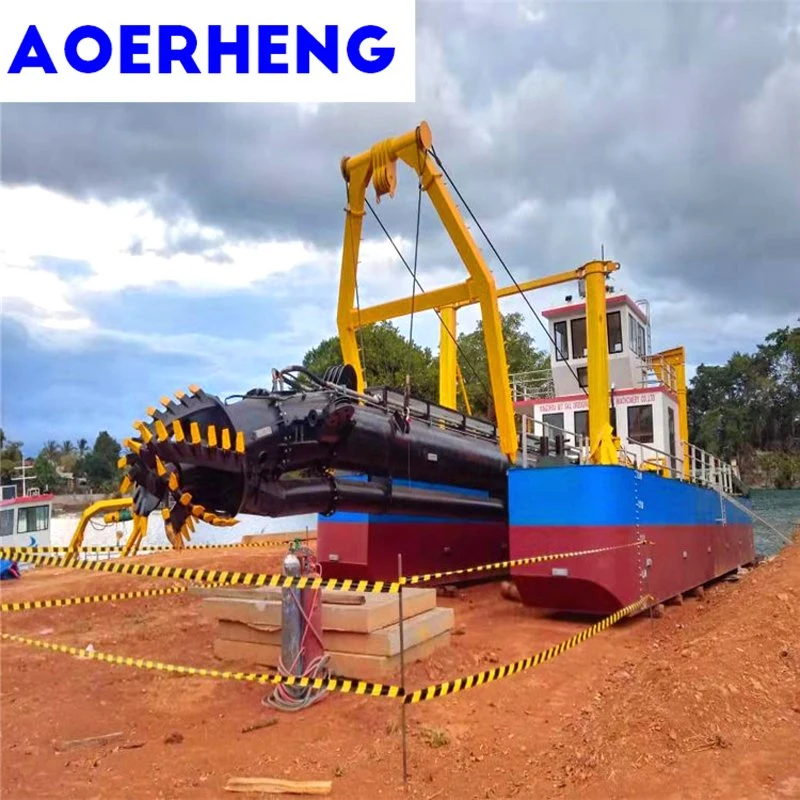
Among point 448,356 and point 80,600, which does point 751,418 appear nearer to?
point 448,356

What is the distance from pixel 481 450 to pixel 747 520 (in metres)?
10.4

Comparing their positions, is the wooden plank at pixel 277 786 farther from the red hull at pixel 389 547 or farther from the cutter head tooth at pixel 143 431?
the red hull at pixel 389 547

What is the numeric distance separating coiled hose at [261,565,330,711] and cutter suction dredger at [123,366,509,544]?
922 millimetres

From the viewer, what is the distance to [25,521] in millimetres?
19484

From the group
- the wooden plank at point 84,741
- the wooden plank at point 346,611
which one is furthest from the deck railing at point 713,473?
the wooden plank at point 84,741

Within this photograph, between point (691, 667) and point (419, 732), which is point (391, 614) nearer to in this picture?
point (419, 732)

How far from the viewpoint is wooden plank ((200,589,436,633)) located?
5.95m

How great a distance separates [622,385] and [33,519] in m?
15.9

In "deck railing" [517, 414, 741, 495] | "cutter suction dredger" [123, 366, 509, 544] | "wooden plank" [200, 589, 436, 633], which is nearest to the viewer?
"cutter suction dredger" [123, 366, 509, 544]

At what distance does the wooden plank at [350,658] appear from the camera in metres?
5.77

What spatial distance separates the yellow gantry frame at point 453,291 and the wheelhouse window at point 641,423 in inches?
139

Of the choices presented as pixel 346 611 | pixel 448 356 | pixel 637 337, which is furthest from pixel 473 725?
pixel 637 337

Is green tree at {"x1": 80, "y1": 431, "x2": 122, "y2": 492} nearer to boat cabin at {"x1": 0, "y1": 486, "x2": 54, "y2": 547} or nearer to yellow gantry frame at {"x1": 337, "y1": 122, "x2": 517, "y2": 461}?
boat cabin at {"x1": 0, "y1": 486, "x2": 54, "y2": 547}

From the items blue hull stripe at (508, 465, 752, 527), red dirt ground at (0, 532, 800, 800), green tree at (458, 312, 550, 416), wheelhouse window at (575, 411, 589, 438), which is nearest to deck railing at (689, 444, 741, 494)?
wheelhouse window at (575, 411, 589, 438)
